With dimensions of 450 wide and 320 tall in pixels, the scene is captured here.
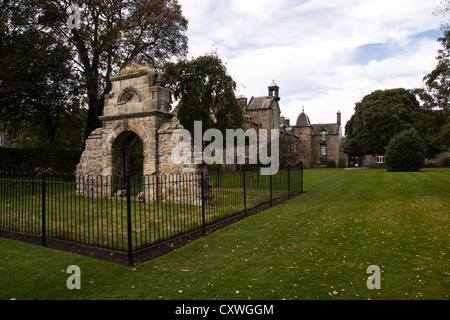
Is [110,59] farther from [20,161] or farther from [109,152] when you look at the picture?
[109,152]

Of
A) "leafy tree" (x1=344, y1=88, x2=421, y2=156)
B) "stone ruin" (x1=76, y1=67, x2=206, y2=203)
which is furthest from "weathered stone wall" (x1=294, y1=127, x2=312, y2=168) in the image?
"stone ruin" (x1=76, y1=67, x2=206, y2=203)

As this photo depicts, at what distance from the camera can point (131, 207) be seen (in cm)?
1015

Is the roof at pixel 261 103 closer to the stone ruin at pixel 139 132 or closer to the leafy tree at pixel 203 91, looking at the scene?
the leafy tree at pixel 203 91

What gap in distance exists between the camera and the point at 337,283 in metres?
4.47

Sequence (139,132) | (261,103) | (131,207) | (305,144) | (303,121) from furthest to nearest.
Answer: (303,121)
(305,144)
(261,103)
(139,132)
(131,207)

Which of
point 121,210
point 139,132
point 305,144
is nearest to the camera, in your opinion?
point 121,210

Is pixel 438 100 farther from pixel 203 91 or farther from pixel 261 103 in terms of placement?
pixel 261 103

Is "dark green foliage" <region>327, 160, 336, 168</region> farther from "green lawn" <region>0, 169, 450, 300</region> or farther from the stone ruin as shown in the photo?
"green lawn" <region>0, 169, 450, 300</region>

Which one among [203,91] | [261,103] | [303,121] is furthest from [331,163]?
[203,91]

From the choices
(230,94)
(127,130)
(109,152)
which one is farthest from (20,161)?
(230,94)

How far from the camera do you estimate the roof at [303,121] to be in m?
63.5

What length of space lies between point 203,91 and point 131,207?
14.6m
